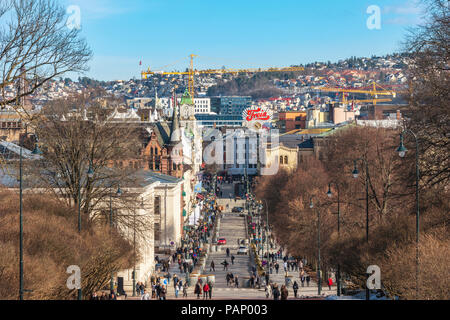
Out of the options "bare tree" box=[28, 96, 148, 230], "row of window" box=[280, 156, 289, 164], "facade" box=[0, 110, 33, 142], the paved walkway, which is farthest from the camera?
"row of window" box=[280, 156, 289, 164]

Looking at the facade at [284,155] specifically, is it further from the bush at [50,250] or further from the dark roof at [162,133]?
the bush at [50,250]

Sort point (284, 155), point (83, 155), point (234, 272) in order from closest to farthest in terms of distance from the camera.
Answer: point (83, 155) → point (234, 272) → point (284, 155)

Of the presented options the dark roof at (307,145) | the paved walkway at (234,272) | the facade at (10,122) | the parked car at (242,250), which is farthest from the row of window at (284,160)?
the facade at (10,122)

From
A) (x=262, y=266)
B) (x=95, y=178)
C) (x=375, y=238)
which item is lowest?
(x=262, y=266)

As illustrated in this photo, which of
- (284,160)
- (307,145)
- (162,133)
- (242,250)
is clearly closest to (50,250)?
(242,250)

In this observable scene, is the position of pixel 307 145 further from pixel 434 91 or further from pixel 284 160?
pixel 434 91

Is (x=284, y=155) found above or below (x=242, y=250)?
above

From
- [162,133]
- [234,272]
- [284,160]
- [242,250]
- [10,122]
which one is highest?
[162,133]

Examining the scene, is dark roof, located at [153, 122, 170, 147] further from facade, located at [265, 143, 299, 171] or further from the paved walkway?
facade, located at [265, 143, 299, 171]

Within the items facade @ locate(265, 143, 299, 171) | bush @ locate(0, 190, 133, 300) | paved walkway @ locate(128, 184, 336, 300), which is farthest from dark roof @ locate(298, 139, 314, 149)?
bush @ locate(0, 190, 133, 300)
